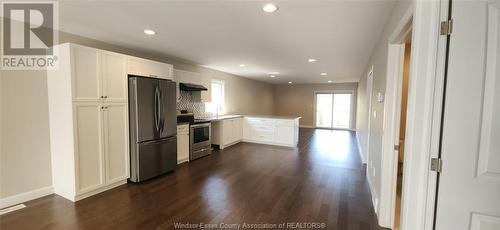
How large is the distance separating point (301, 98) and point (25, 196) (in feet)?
32.5

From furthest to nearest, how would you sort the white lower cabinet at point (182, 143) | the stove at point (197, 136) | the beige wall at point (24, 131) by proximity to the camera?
the stove at point (197, 136) < the white lower cabinet at point (182, 143) < the beige wall at point (24, 131)

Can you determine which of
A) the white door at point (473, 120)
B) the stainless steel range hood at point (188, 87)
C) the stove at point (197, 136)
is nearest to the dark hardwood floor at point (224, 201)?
the stove at point (197, 136)

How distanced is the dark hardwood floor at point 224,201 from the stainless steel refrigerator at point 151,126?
25cm

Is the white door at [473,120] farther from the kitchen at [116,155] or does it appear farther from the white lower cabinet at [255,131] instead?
the white lower cabinet at [255,131]

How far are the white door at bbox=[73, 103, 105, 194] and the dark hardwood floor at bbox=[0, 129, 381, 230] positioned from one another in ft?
0.74

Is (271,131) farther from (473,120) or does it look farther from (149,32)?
(473,120)

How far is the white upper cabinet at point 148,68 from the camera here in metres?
3.34

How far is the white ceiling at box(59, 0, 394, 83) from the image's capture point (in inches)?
84.3

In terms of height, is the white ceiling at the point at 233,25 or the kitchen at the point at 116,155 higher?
the white ceiling at the point at 233,25

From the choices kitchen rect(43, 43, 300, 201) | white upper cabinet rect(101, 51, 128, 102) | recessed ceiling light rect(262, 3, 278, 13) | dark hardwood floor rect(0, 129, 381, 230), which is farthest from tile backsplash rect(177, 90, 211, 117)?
recessed ceiling light rect(262, 3, 278, 13)

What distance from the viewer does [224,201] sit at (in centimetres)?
278

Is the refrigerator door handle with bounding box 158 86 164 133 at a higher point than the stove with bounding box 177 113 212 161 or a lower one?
higher

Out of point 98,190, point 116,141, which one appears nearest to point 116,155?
point 116,141

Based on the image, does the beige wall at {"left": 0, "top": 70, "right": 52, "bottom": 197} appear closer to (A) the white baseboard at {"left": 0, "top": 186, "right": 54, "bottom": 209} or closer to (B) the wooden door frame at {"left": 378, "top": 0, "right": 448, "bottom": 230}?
(A) the white baseboard at {"left": 0, "top": 186, "right": 54, "bottom": 209}
